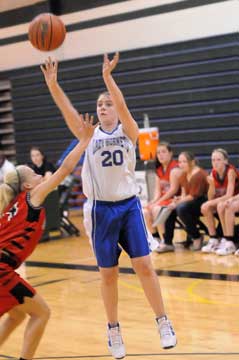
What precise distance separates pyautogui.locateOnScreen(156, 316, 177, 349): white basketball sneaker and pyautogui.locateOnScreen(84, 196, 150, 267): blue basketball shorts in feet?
1.57

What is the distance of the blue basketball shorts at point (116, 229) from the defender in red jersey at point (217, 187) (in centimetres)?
410

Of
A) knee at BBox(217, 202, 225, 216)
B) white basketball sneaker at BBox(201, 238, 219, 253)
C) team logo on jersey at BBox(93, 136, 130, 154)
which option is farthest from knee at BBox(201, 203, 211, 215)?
team logo on jersey at BBox(93, 136, 130, 154)

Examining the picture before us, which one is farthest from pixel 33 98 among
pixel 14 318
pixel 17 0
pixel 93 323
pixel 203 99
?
pixel 14 318

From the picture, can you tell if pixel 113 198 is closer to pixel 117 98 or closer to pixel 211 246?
pixel 117 98

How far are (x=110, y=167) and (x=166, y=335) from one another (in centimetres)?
119

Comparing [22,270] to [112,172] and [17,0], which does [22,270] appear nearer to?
[112,172]

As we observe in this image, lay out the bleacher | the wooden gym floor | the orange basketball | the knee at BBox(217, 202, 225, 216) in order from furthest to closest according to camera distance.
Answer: the bleacher
the knee at BBox(217, 202, 225, 216)
the orange basketball
the wooden gym floor

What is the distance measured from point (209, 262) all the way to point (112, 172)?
394cm

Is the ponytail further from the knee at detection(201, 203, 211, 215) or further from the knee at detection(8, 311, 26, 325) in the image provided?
the knee at detection(201, 203, 211, 215)

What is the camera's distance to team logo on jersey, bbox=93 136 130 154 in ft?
15.6

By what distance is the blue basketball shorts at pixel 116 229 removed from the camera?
475cm

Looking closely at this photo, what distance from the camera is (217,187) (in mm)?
8945

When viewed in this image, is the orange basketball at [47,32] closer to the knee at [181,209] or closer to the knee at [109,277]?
the knee at [109,277]

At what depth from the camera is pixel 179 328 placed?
5559mm
